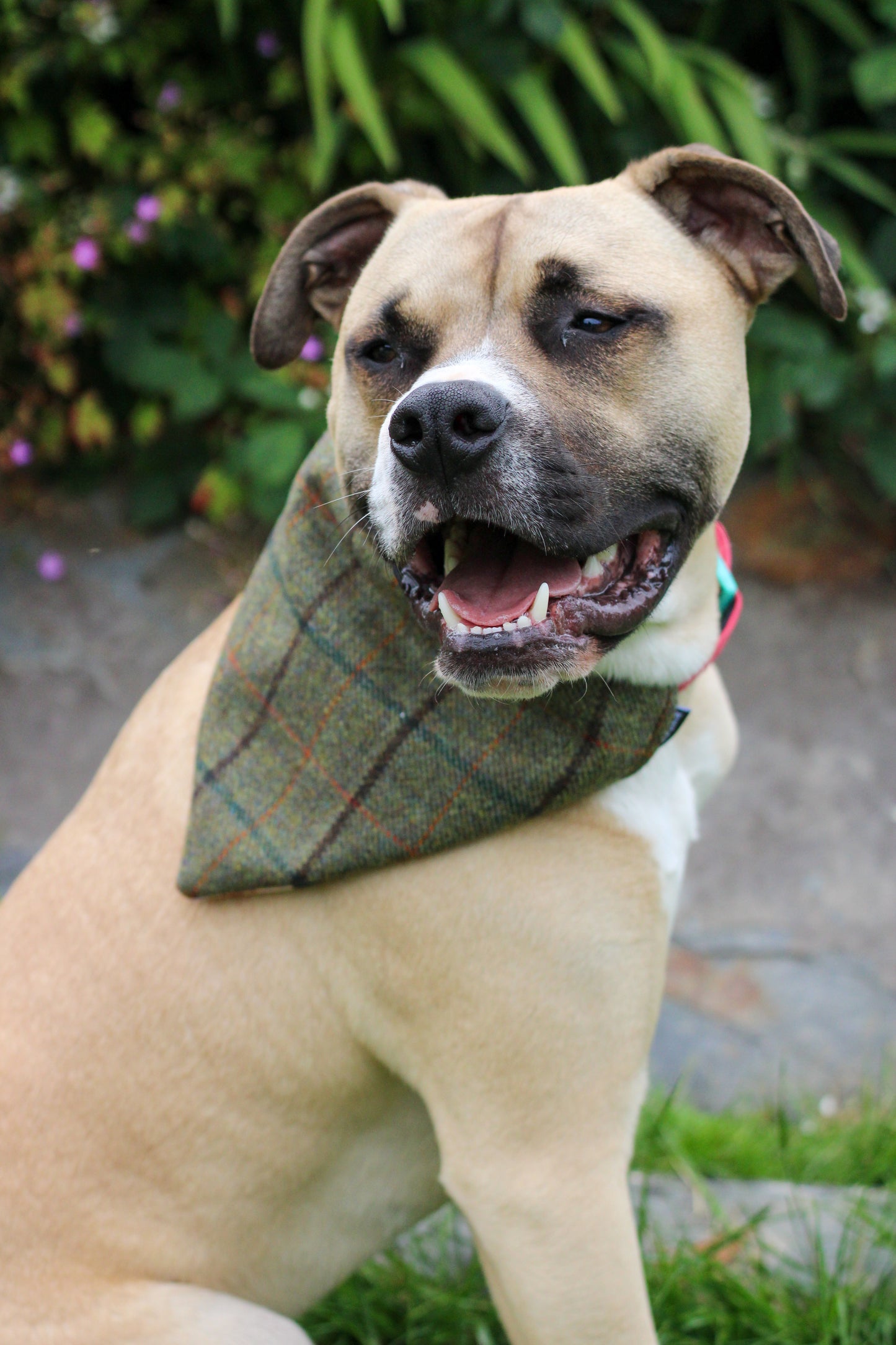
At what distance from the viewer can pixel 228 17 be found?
4387mm

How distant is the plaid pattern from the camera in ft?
6.66

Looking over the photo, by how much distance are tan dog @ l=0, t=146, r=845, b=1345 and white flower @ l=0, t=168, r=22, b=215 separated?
328 cm

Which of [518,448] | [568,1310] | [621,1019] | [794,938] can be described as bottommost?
[794,938]

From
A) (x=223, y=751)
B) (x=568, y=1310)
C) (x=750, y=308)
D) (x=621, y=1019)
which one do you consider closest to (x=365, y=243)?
(x=750, y=308)

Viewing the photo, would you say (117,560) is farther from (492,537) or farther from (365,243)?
(492,537)

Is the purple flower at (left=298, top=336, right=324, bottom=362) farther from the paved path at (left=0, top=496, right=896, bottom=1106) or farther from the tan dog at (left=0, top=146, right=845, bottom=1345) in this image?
the tan dog at (left=0, top=146, right=845, bottom=1345)

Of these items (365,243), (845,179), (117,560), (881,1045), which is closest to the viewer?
(365,243)

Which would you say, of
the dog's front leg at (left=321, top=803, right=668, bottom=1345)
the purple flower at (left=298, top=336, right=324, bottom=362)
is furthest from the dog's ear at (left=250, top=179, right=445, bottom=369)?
the purple flower at (left=298, top=336, right=324, bottom=362)

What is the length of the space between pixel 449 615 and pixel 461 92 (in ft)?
10.8

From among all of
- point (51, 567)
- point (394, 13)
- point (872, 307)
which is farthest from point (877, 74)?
point (51, 567)

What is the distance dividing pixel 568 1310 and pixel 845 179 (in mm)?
4455

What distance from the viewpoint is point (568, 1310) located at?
201 centimetres

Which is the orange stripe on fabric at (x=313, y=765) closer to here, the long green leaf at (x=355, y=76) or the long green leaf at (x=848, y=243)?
the long green leaf at (x=355, y=76)

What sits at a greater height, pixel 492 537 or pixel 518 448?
pixel 518 448
